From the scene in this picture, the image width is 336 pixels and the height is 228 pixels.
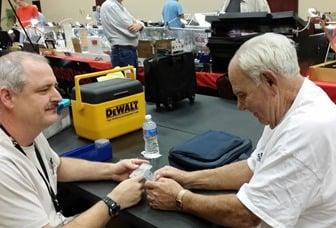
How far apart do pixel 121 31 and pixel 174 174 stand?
3089 millimetres

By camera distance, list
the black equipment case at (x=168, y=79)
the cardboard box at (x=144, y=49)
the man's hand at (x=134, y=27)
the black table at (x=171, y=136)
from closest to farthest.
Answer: the black table at (x=171, y=136) < the black equipment case at (x=168, y=79) < the man's hand at (x=134, y=27) < the cardboard box at (x=144, y=49)

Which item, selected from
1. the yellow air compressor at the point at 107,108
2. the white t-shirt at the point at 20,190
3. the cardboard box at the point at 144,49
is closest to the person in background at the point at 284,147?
the white t-shirt at the point at 20,190

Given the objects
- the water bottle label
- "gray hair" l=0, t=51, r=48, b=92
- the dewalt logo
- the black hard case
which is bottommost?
the water bottle label

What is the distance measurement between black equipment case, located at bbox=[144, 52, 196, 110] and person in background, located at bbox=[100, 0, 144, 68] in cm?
178

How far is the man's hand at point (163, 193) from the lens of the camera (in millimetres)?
1243

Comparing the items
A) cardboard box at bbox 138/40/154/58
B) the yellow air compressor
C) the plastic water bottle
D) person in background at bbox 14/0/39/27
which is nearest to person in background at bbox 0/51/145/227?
the plastic water bottle

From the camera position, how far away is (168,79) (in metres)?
2.34

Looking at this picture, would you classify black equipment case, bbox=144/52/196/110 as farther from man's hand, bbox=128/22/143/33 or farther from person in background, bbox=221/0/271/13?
person in background, bbox=221/0/271/13

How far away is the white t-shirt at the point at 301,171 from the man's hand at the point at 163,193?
261mm

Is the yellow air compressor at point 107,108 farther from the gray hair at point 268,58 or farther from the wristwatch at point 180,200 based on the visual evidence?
the gray hair at point 268,58

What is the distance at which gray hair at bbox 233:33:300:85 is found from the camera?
102cm

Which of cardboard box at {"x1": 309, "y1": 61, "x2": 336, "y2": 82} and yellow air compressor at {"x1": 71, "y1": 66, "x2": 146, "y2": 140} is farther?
cardboard box at {"x1": 309, "y1": 61, "x2": 336, "y2": 82}

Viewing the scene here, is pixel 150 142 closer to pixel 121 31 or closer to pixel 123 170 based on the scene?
pixel 123 170

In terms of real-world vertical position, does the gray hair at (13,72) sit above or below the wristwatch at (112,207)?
above
